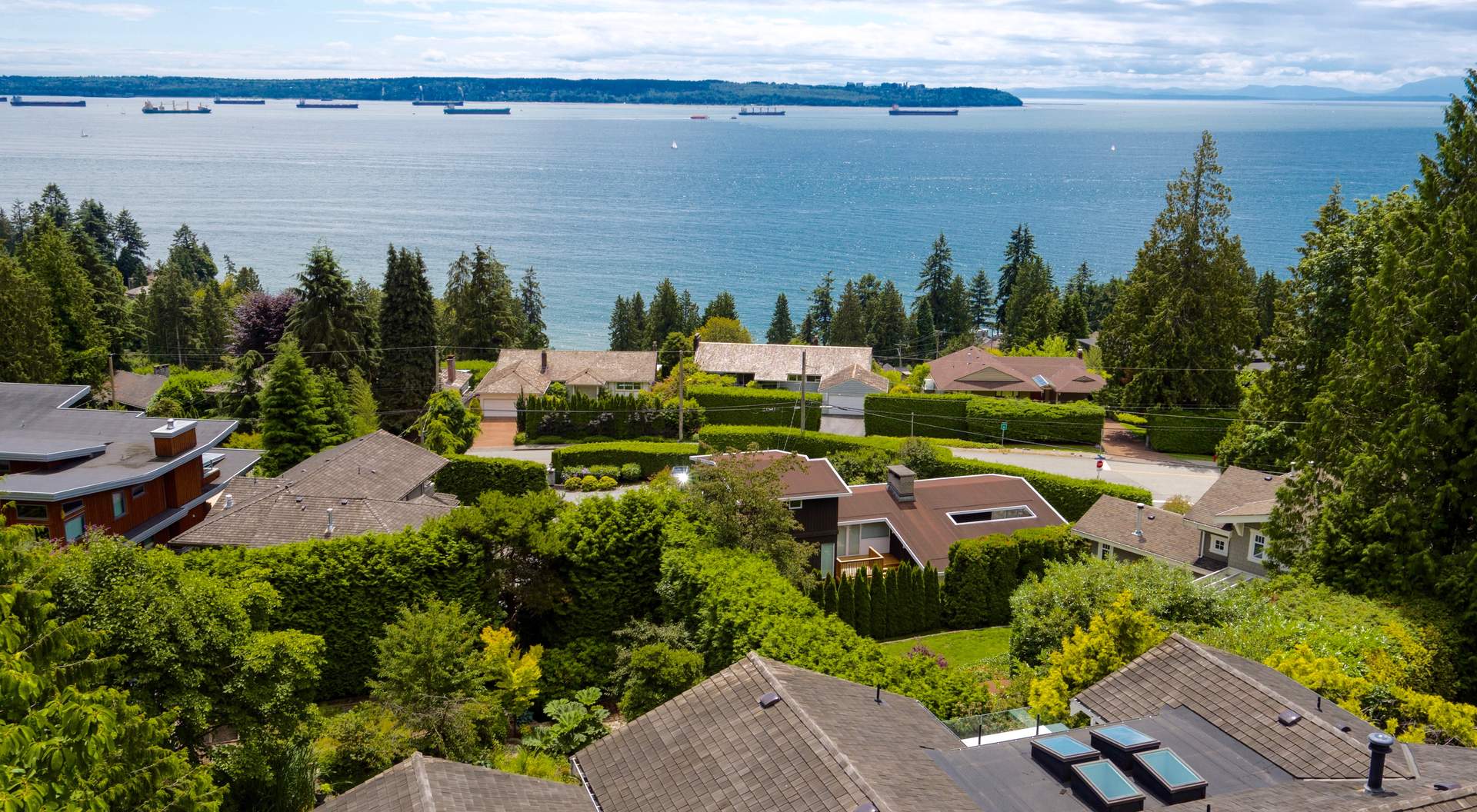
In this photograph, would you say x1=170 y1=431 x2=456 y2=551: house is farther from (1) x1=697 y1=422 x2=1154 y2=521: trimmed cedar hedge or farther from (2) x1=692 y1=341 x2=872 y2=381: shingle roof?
(2) x1=692 y1=341 x2=872 y2=381: shingle roof

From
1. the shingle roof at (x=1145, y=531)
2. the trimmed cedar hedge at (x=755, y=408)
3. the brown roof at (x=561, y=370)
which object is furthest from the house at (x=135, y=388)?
the shingle roof at (x=1145, y=531)

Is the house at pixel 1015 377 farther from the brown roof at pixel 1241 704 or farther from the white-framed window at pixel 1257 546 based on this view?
the brown roof at pixel 1241 704

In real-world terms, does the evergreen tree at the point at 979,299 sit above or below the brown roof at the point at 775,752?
below

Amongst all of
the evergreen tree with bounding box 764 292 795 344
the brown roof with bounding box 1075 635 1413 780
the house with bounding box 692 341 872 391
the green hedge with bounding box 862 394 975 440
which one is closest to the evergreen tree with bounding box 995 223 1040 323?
the evergreen tree with bounding box 764 292 795 344

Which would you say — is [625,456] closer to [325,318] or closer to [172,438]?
[325,318]

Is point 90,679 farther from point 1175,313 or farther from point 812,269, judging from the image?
point 812,269

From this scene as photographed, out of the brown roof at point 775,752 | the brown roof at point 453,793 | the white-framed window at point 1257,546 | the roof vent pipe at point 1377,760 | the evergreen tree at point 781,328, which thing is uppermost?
the roof vent pipe at point 1377,760

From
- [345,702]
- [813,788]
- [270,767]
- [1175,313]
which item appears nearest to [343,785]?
[270,767]
